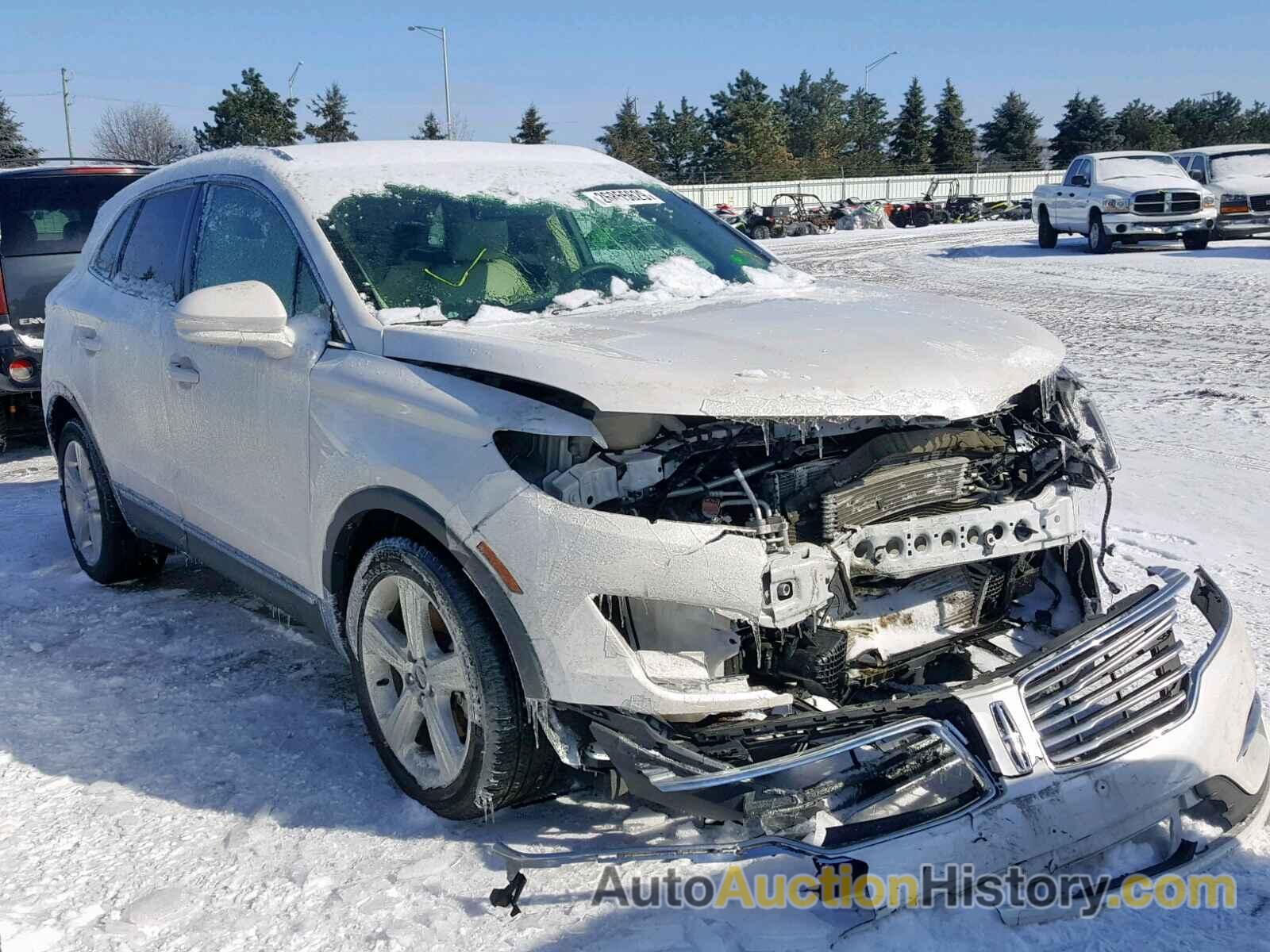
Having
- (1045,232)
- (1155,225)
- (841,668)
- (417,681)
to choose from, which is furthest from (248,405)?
(1045,232)

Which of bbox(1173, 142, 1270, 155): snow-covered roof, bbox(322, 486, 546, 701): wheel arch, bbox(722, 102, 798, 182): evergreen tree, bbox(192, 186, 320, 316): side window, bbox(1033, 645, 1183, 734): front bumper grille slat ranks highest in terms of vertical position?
bbox(722, 102, 798, 182): evergreen tree

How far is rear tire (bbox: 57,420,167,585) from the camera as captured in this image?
5441 mm

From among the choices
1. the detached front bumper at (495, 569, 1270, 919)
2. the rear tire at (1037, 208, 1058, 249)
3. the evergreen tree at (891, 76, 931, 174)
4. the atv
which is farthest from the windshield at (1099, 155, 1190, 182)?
the evergreen tree at (891, 76, 931, 174)

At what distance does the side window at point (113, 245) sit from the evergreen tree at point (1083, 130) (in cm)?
8304

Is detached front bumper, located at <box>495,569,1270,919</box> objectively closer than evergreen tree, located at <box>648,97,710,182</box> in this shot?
Yes

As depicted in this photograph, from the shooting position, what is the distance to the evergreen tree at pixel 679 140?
82.2 metres

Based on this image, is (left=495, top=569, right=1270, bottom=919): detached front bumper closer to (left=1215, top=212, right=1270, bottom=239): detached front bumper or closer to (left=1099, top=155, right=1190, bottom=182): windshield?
(left=1215, top=212, right=1270, bottom=239): detached front bumper

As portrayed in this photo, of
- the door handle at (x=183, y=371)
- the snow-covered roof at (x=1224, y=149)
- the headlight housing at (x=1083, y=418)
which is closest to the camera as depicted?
the headlight housing at (x=1083, y=418)

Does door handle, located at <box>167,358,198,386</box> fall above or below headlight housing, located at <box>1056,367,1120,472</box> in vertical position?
above

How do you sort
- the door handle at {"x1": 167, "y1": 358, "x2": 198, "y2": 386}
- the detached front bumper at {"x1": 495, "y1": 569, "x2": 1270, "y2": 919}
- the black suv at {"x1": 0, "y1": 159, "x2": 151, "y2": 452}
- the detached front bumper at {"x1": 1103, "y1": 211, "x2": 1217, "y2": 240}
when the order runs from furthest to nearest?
the detached front bumper at {"x1": 1103, "y1": 211, "x2": 1217, "y2": 240}, the black suv at {"x1": 0, "y1": 159, "x2": 151, "y2": 452}, the door handle at {"x1": 167, "y1": 358, "x2": 198, "y2": 386}, the detached front bumper at {"x1": 495, "y1": 569, "x2": 1270, "y2": 919}

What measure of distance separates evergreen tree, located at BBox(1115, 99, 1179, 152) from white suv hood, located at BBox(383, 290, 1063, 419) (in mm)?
80224

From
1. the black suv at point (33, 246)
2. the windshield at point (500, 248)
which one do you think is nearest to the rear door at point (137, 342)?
the windshield at point (500, 248)

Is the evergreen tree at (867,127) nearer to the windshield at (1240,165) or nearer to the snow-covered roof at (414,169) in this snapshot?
the windshield at (1240,165)

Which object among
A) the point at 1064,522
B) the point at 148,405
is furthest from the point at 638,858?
the point at 148,405
